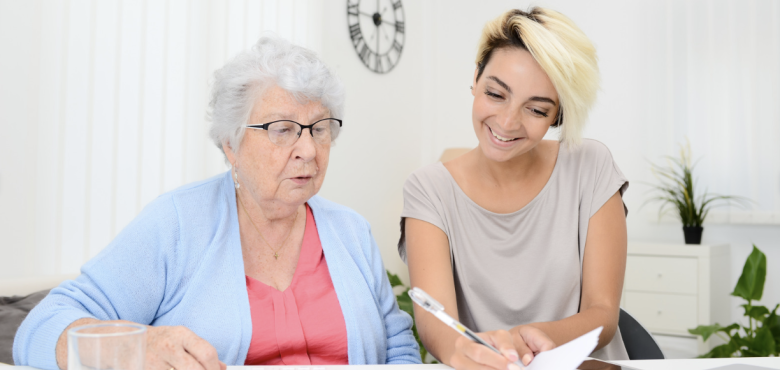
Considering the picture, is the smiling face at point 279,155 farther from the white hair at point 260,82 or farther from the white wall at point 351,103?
the white wall at point 351,103

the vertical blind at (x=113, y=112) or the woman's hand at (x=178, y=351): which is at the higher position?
the vertical blind at (x=113, y=112)

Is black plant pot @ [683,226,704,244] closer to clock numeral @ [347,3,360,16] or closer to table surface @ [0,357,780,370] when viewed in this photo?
clock numeral @ [347,3,360,16]

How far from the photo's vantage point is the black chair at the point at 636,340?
137 cm

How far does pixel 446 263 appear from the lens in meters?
1.37

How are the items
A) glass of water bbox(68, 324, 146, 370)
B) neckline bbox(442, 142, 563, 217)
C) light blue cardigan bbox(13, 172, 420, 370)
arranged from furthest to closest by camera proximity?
neckline bbox(442, 142, 563, 217)
light blue cardigan bbox(13, 172, 420, 370)
glass of water bbox(68, 324, 146, 370)

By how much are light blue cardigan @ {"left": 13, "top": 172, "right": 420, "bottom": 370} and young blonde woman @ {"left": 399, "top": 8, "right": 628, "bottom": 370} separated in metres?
0.11

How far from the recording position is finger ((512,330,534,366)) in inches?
37.7

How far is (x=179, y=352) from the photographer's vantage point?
88 centimetres

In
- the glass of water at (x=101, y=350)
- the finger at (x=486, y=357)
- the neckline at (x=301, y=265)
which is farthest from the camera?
the neckline at (x=301, y=265)

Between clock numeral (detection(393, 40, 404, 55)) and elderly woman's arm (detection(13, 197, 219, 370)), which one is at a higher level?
clock numeral (detection(393, 40, 404, 55))

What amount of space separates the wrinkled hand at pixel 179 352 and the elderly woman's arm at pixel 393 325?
0.52 metres

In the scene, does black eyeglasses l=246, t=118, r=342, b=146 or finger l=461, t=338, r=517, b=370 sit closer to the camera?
finger l=461, t=338, r=517, b=370

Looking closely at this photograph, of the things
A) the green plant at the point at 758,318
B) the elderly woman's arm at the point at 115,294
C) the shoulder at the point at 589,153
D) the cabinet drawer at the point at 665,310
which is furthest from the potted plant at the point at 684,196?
the elderly woman's arm at the point at 115,294

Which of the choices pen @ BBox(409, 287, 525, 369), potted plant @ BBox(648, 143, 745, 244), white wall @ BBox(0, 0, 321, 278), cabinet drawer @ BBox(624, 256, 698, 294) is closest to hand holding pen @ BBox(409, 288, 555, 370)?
pen @ BBox(409, 287, 525, 369)
